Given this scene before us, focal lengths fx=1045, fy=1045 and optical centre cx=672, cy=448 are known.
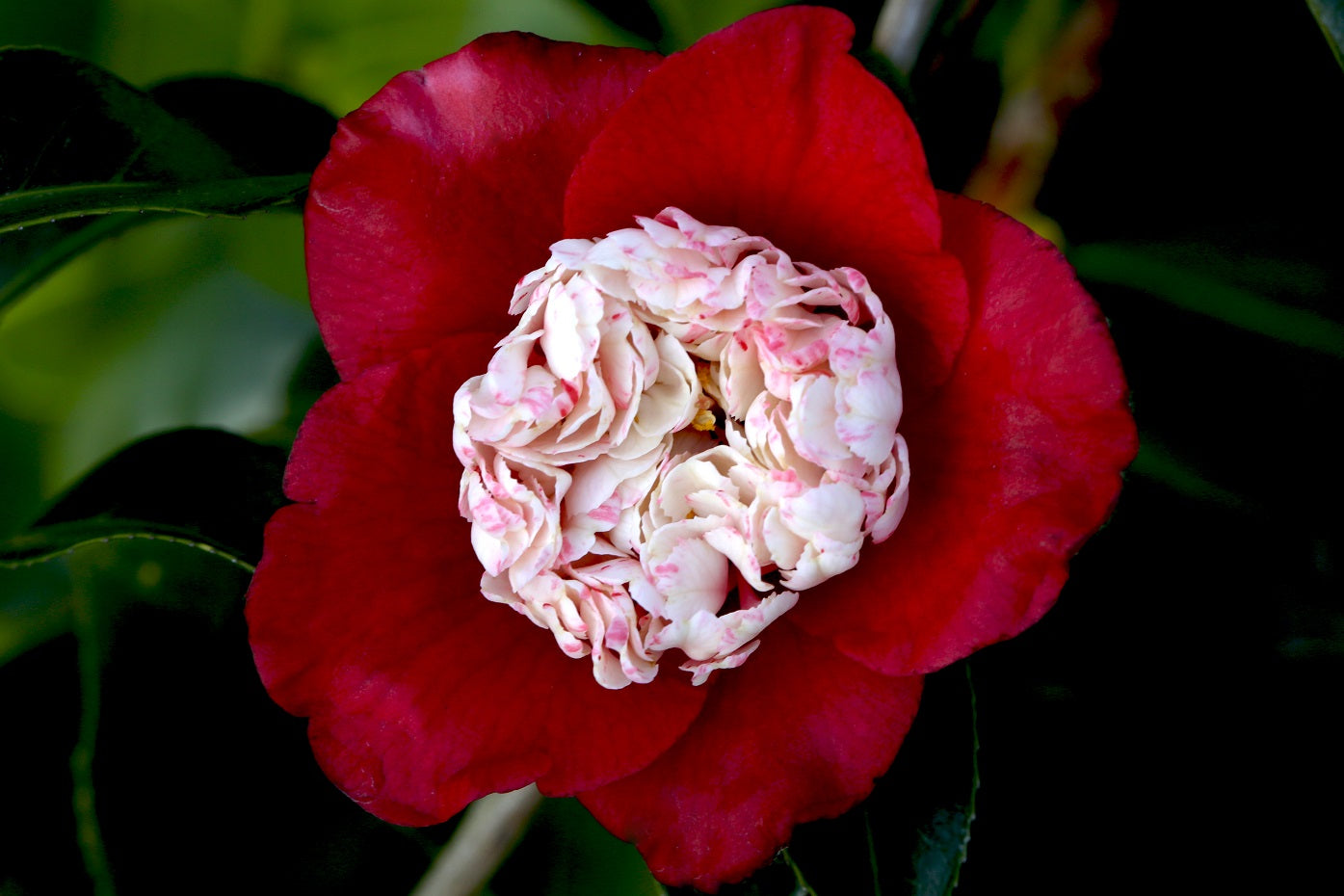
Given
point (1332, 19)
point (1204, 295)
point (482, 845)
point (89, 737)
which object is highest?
point (1332, 19)

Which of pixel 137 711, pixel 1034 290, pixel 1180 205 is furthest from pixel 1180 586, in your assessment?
pixel 137 711

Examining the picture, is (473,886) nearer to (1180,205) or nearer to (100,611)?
(100,611)

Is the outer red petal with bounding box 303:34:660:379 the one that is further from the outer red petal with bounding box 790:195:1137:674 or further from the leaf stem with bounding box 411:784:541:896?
the leaf stem with bounding box 411:784:541:896

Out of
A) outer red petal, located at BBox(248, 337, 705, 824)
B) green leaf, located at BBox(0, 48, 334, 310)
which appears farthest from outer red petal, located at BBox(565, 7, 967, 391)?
green leaf, located at BBox(0, 48, 334, 310)

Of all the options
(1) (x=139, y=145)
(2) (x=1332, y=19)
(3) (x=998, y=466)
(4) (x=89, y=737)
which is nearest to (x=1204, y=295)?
(2) (x=1332, y=19)

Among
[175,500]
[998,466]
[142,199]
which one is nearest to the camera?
[998,466]

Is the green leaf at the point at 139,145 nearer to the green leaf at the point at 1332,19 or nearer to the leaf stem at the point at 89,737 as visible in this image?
the leaf stem at the point at 89,737

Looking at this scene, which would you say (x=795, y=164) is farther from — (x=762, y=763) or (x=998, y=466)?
(x=762, y=763)
